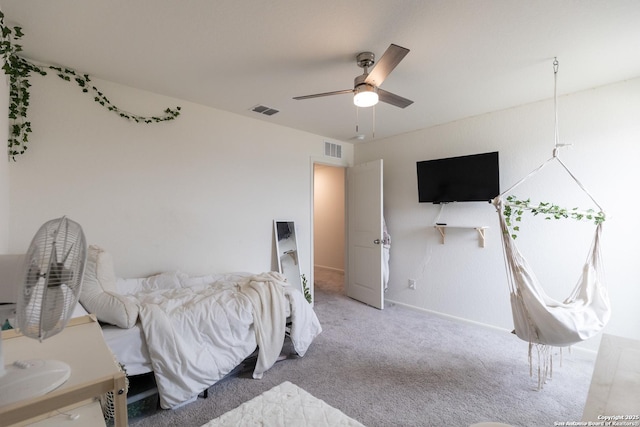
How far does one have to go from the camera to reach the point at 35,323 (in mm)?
823

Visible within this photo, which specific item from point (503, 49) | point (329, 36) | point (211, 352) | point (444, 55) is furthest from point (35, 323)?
point (503, 49)

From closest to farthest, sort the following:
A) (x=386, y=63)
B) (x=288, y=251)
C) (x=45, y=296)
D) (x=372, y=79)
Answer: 1. (x=45, y=296)
2. (x=386, y=63)
3. (x=372, y=79)
4. (x=288, y=251)

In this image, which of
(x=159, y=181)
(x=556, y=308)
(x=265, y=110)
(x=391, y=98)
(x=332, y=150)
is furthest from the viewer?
(x=332, y=150)

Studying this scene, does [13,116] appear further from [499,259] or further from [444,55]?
[499,259]

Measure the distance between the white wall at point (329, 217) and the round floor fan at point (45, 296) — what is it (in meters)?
5.14

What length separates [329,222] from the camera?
634cm

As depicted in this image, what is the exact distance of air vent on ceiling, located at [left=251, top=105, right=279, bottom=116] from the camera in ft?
10.5

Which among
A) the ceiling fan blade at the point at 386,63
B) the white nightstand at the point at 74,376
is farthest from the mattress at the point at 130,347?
the ceiling fan blade at the point at 386,63

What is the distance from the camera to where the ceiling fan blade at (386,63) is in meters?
1.63

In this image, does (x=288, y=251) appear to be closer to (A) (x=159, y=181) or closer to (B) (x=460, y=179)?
(A) (x=159, y=181)

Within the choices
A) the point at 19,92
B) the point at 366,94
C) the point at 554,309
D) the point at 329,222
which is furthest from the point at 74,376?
the point at 329,222

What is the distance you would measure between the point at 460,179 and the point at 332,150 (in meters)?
1.89

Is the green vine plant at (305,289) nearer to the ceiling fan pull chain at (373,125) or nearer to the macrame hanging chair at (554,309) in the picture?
the ceiling fan pull chain at (373,125)

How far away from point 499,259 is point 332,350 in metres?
2.11
